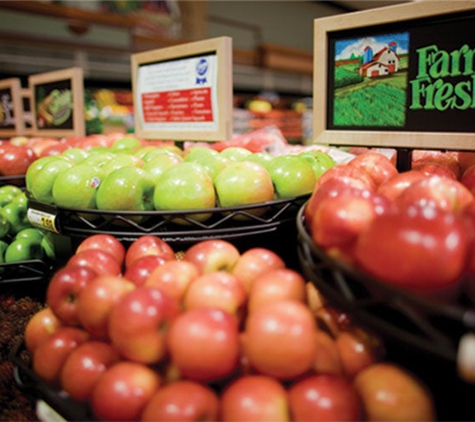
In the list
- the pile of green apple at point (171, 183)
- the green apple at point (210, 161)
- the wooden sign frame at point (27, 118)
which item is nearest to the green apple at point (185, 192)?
the pile of green apple at point (171, 183)

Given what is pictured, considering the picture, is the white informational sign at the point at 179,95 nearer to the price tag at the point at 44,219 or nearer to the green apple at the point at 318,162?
the green apple at the point at 318,162

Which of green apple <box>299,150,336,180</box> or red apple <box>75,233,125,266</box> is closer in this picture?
red apple <box>75,233,125,266</box>

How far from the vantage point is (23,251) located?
1.41 meters

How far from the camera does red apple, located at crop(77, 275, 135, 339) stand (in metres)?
0.72

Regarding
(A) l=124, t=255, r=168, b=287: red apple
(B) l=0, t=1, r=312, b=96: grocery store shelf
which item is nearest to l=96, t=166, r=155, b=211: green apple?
(A) l=124, t=255, r=168, b=287: red apple

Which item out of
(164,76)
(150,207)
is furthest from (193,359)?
(164,76)

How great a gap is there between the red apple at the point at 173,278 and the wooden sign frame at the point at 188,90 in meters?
0.84

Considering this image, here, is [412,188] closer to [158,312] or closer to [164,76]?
[158,312]

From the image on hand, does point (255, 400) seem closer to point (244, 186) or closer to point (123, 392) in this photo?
point (123, 392)

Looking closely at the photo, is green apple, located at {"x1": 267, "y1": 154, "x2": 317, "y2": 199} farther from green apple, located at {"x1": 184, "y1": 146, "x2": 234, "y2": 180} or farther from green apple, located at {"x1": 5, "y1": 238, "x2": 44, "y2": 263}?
green apple, located at {"x1": 5, "y1": 238, "x2": 44, "y2": 263}

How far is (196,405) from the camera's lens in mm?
605

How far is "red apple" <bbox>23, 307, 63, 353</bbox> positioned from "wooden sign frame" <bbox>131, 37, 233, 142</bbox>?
0.92 m

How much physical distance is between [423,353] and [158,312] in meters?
0.37

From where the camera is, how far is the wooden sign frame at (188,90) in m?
1.54
